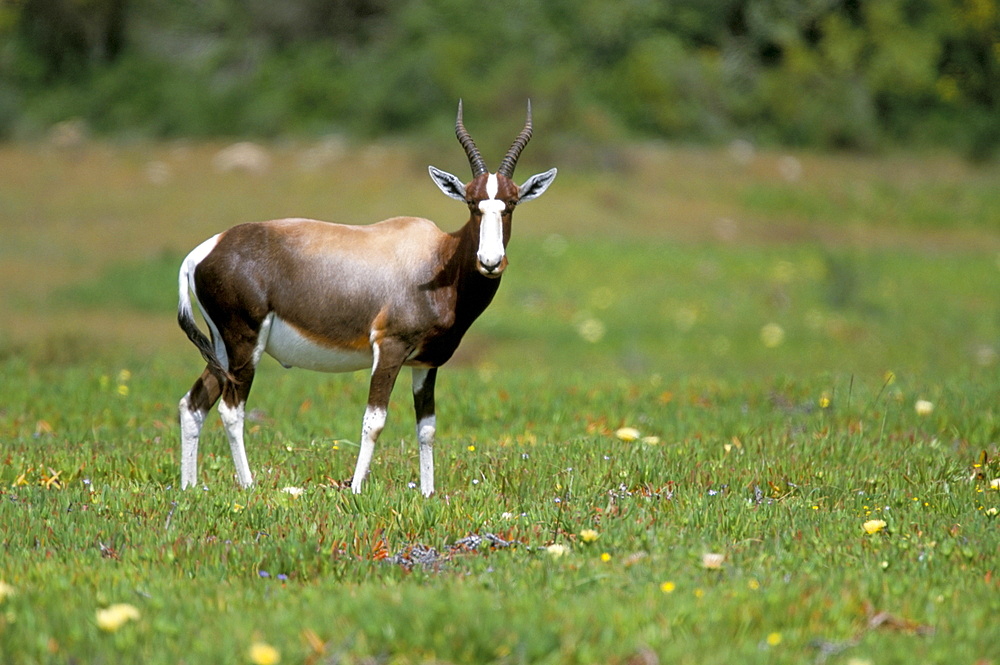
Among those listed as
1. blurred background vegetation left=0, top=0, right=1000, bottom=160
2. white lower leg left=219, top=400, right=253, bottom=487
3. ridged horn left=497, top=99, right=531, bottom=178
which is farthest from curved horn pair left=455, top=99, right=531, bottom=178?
blurred background vegetation left=0, top=0, right=1000, bottom=160

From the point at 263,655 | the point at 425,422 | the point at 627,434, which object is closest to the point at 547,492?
the point at 425,422

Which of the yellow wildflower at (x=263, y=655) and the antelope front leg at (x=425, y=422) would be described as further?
the antelope front leg at (x=425, y=422)

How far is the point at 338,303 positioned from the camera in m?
6.73

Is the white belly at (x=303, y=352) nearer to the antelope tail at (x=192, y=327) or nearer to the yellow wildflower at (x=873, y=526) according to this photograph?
the antelope tail at (x=192, y=327)

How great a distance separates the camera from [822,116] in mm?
32500

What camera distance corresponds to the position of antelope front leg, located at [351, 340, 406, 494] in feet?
21.7

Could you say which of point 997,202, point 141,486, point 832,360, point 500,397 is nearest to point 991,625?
point 141,486

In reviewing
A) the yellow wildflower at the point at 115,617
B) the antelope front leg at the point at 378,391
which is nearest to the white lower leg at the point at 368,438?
the antelope front leg at the point at 378,391

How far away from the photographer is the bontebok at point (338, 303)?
6656mm

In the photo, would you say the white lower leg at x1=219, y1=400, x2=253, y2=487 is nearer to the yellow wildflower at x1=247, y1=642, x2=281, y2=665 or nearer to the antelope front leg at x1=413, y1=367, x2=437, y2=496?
the antelope front leg at x1=413, y1=367, x2=437, y2=496

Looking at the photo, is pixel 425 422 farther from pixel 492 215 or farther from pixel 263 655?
pixel 263 655

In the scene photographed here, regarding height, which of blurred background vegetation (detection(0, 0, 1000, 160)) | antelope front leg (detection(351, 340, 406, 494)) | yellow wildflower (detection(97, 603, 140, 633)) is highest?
blurred background vegetation (detection(0, 0, 1000, 160))

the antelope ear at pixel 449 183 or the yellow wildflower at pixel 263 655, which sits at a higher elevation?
the antelope ear at pixel 449 183

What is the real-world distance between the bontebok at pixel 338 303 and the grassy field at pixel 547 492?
1.37ft
